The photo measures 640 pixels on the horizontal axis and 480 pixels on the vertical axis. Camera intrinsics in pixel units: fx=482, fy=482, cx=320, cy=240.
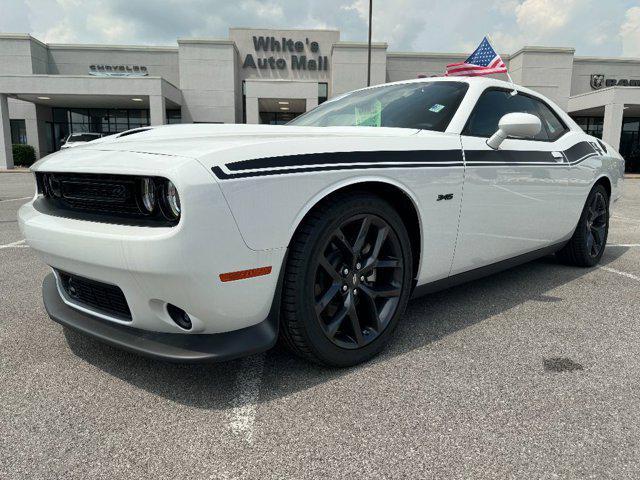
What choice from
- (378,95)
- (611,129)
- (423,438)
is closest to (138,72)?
(611,129)

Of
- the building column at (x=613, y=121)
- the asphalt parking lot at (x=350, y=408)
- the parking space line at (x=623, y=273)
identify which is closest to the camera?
the asphalt parking lot at (x=350, y=408)

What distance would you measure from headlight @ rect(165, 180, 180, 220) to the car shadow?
30.5 inches

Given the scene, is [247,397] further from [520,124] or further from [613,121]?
[613,121]

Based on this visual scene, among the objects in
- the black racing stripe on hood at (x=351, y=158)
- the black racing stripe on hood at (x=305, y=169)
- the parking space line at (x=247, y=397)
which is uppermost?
the black racing stripe on hood at (x=351, y=158)

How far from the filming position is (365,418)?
71.8 inches

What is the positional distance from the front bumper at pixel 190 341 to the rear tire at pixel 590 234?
3.12 m

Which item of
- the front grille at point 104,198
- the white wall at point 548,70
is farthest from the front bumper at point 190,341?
the white wall at point 548,70

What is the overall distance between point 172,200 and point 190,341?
549 millimetres

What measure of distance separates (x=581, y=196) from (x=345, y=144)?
8.38 feet

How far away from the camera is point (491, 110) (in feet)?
9.77

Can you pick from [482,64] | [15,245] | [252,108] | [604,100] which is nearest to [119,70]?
[252,108]

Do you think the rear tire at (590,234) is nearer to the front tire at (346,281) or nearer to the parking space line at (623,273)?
the parking space line at (623,273)

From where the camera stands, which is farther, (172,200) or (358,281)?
(358,281)

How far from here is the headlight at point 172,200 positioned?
175cm
